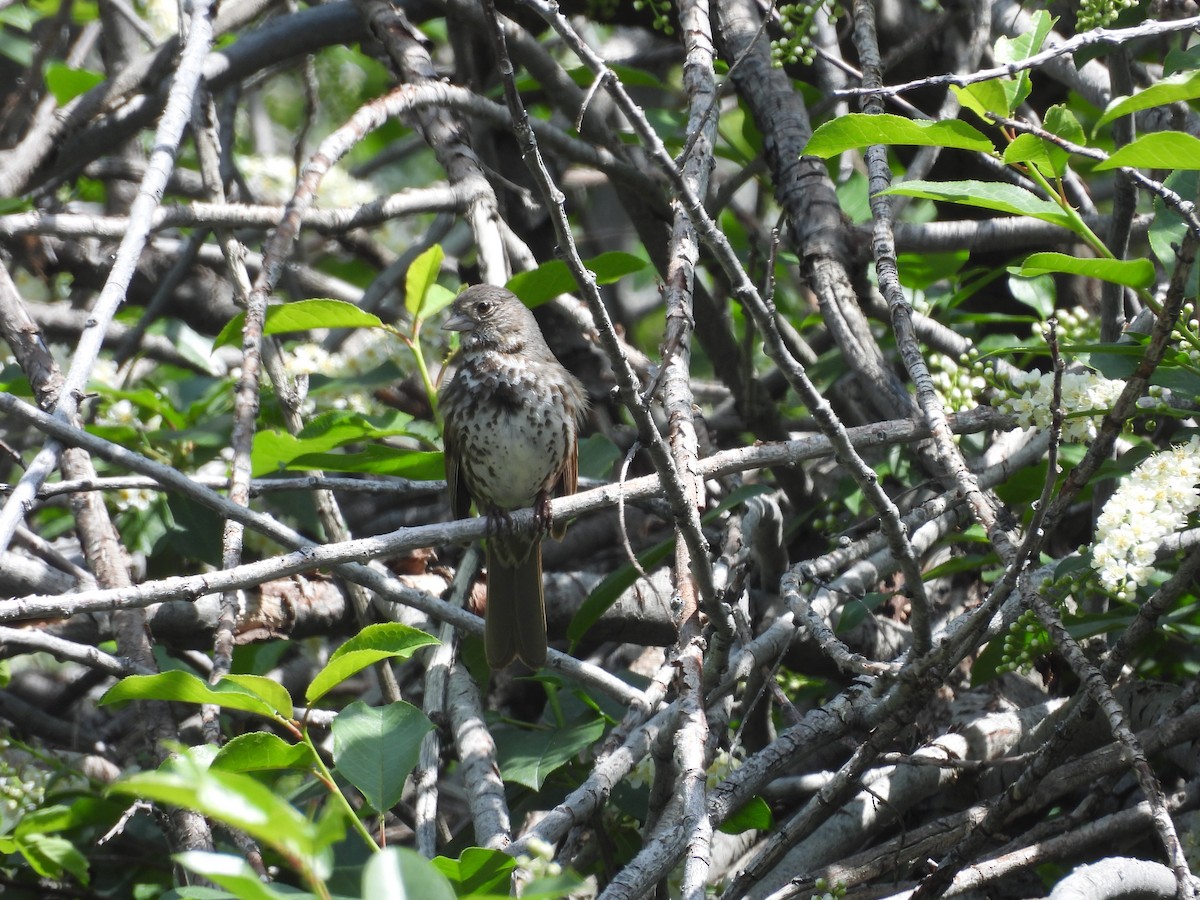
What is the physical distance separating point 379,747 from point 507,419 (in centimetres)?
216

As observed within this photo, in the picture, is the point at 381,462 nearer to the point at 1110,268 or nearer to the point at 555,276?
the point at 555,276

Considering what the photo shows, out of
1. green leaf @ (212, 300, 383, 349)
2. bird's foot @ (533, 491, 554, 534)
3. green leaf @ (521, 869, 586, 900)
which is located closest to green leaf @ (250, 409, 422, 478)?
green leaf @ (212, 300, 383, 349)

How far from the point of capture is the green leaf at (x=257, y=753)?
2008 millimetres

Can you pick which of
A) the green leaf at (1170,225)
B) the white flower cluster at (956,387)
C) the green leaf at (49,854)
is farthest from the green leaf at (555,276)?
the green leaf at (49,854)

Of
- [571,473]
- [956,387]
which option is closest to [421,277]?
[571,473]

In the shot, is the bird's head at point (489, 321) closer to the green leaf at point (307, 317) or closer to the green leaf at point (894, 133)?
the green leaf at point (307, 317)

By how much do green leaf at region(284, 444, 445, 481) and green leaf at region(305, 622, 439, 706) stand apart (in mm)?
1147

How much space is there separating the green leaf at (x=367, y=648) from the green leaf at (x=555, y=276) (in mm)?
1400

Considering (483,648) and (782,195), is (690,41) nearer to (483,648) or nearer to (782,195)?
(782,195)

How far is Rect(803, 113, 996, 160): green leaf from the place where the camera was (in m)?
2.20

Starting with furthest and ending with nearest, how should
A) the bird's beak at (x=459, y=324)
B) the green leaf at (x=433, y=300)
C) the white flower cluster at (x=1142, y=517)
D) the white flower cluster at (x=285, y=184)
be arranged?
the white flower cluster at (x=285, y=184) → the bird's beak at (x=459, y=324) → the green leaf at (x=433, y=300) → the white flower cluster at (x=1142, y=517)

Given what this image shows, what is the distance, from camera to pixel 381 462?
11.0 ft

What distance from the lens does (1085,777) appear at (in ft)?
9.39

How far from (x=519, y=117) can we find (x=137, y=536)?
9.11 ft
